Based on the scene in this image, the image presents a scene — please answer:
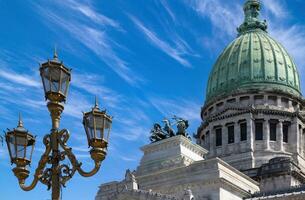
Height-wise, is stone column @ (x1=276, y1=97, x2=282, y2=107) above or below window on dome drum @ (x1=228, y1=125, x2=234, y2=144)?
above

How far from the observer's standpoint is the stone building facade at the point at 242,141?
54438mm

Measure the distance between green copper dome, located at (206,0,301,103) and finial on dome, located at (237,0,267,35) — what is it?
235cm

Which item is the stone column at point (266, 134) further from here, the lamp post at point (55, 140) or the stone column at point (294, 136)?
the lamp post at point (55, 140)

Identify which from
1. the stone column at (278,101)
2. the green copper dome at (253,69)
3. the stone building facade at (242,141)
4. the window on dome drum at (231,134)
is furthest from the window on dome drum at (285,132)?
the window on dome drum at (231,134)

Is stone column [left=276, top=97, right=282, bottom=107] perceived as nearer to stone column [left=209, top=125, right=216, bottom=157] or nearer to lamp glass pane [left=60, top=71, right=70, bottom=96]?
stone column [left=209, top=125, right=216, bottom=157]

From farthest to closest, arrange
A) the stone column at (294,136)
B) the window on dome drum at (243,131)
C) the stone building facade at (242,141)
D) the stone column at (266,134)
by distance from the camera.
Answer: the window on dome drum at (243,131) → the stone column at (294,136) → the stone column at (266,134) → the stone building facade at (242,141)

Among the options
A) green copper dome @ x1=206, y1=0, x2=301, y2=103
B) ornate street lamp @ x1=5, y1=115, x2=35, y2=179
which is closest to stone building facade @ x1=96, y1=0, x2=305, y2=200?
green copper dome @ x1=206, y1=0, x2=301, y2=103

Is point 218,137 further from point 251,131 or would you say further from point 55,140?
point 55,140

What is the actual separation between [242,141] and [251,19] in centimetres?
2074

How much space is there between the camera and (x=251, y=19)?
278ft

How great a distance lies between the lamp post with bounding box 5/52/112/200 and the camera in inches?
583

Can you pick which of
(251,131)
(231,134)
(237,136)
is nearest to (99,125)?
(251,131)

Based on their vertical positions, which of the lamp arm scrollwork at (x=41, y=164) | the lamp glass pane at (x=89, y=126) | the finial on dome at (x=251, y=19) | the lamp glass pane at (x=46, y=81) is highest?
the finial on dome at (x=251, y=19)

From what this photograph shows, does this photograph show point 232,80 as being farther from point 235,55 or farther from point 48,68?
point 48,68
